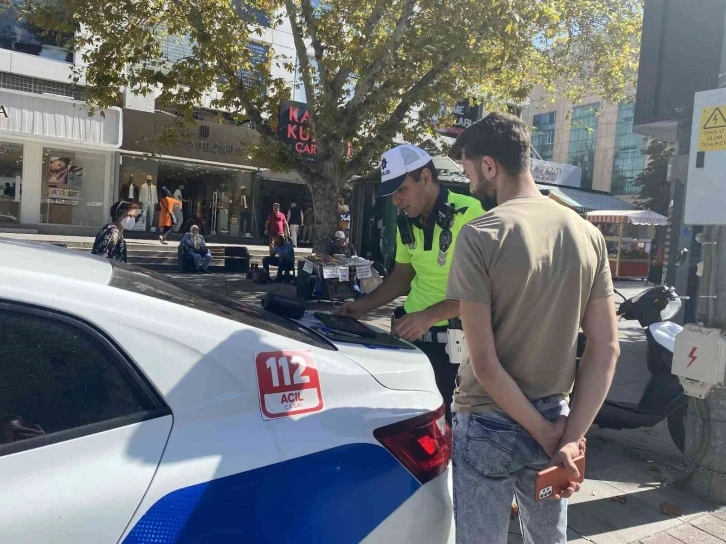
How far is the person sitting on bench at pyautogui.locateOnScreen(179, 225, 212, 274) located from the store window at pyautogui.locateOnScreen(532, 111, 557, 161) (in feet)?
127

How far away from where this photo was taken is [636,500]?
12.5ft

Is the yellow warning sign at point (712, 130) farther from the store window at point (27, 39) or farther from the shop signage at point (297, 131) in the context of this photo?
the store window at point (27, 39)

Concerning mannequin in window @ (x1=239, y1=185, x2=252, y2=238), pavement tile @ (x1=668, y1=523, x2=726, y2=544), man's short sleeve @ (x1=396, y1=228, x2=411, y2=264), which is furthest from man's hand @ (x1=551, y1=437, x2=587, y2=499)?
mannequin in window @ (x1=239, y1=185, x2=252, y2=238)

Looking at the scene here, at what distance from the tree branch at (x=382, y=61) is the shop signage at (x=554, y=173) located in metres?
15.9

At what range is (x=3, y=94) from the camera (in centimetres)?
1661

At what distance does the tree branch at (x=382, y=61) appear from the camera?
9.71m

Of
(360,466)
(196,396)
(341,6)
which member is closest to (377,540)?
(360,466)

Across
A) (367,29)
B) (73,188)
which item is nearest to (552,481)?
(367,29)

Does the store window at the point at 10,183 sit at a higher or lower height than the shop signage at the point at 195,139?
lower

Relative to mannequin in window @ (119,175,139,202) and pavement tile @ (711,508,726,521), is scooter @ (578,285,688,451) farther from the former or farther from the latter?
mannequin in window @ (119,175,139,202)

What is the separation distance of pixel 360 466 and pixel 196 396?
1.59 ft

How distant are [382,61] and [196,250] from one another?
22.0ft

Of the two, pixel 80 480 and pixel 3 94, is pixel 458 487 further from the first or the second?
pixel 3 94

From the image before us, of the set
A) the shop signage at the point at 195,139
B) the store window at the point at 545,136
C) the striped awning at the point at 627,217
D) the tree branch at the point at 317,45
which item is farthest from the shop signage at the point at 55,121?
the store window at the point at 545,136
